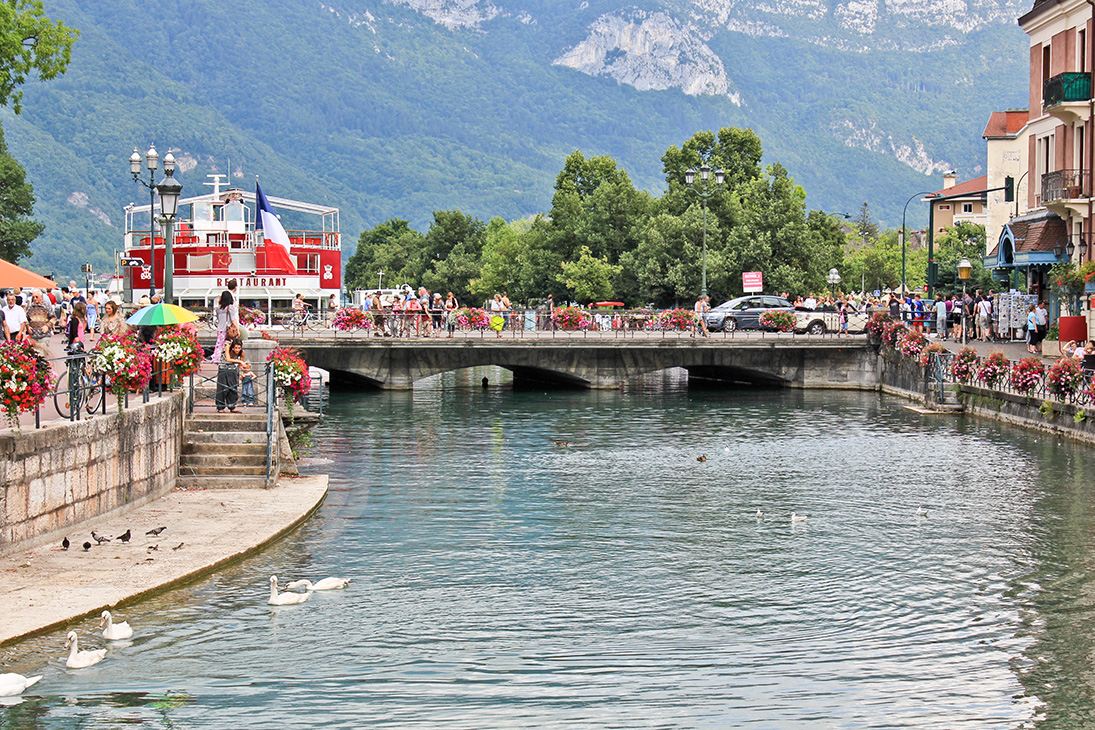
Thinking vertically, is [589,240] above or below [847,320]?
above

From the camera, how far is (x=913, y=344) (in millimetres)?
Answer: 42125

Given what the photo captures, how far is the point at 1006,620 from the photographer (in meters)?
13.9

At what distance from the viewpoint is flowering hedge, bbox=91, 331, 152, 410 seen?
18.0 meters

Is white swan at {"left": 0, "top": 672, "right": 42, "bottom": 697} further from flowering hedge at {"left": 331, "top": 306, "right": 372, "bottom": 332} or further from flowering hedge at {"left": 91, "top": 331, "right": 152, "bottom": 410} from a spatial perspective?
flowering hedge at {"left": 331, "top": 306, "right": 372, "bottom": 332}

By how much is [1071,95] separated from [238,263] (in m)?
42.2

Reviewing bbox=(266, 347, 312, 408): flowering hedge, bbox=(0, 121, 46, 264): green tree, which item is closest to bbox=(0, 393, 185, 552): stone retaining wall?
bbox=(266, 347, 312, 408): flowering hedge

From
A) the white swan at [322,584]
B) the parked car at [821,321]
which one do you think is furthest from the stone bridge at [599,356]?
the white swan at [322,584]

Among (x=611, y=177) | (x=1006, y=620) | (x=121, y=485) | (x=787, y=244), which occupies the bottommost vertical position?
(x=1006, y=620)

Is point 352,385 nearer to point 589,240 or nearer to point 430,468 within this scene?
point 430,468

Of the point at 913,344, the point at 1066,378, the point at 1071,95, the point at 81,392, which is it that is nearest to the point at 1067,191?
the point at 1071,95

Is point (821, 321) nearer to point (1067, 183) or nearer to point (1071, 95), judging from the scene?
point (1067, 183)

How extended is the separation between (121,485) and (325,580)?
14.7 ft

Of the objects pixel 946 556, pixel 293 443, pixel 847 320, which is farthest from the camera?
pixel 847 320

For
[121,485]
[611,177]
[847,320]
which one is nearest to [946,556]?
[121,485]
